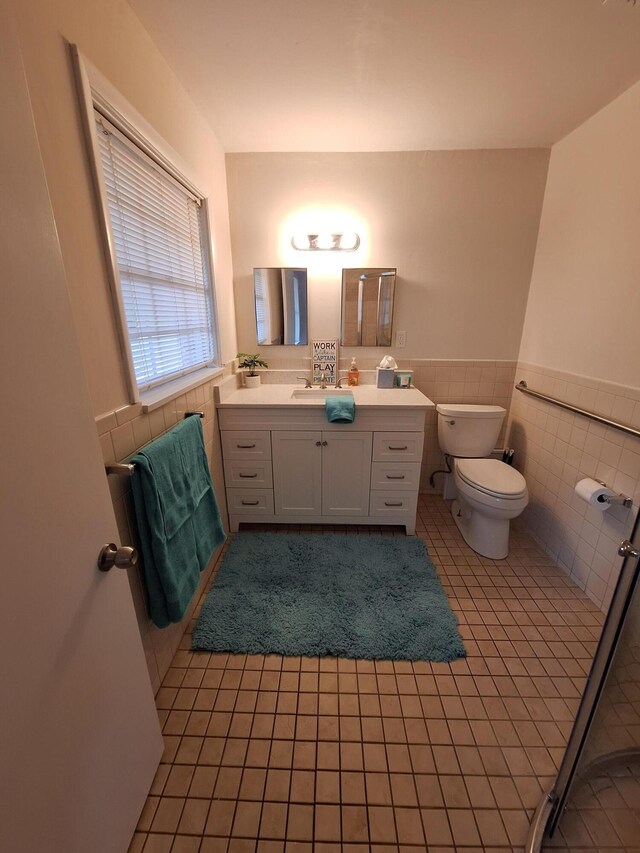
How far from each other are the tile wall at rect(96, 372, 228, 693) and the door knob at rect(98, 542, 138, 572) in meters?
0.31

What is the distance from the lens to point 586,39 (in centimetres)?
128

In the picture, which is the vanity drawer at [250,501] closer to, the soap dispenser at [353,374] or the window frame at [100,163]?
the window frame at [100,163]

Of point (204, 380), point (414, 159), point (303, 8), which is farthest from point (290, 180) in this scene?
point (204, 380)

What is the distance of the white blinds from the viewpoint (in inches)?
45.4

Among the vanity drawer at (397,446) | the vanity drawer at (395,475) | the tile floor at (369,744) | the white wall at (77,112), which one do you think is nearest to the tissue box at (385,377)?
the vanity drawer at (397,446)

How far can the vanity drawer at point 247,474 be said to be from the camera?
2127 mm

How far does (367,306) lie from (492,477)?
4.48ft

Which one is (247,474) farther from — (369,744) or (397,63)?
(397,63)

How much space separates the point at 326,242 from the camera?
89.3 inches

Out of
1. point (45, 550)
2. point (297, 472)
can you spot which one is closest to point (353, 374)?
point (297, 472)

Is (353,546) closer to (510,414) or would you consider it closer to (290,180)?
(510,414)

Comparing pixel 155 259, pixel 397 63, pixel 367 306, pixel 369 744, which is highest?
pixel 397 63

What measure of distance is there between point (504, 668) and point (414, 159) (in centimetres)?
276

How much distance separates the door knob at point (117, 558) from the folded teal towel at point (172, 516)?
342 mm
